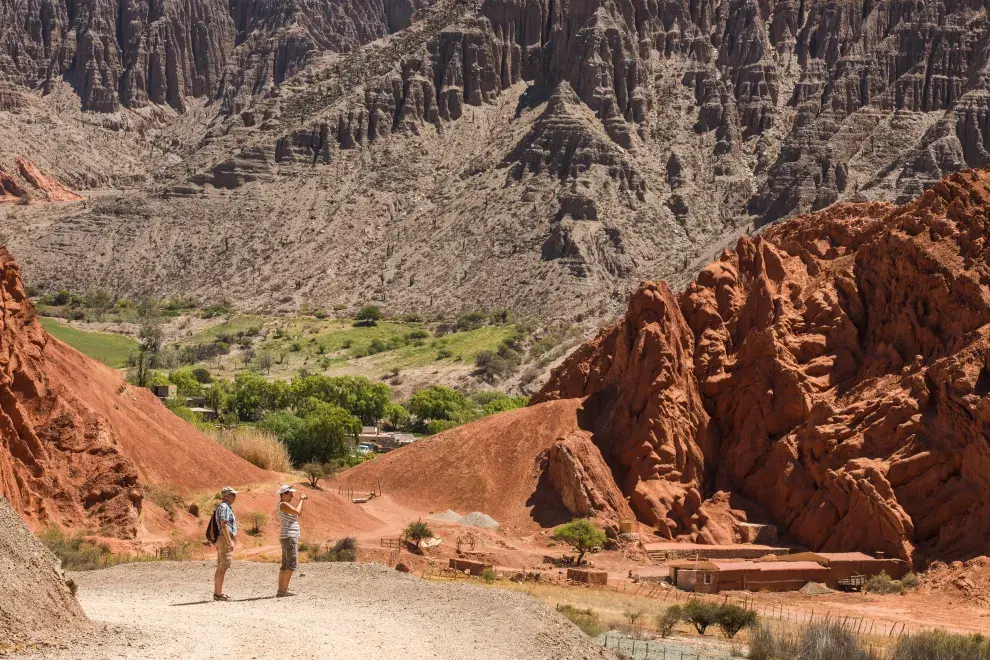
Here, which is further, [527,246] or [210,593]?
[527,246]

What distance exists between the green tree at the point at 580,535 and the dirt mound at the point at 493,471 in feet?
4.71

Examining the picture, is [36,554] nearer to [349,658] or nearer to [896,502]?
[349,658]

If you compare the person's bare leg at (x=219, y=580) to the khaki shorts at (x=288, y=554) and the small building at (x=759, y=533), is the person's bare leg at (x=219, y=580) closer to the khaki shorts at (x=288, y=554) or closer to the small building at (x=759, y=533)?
the khaki shorts at (x=288, y=554)

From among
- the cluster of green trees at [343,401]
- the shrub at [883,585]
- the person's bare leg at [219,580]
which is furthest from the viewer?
the cluster of green trees at [343,401]

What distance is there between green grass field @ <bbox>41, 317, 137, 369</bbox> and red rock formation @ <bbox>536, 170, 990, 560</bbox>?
182ft

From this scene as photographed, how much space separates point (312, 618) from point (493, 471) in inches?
1075

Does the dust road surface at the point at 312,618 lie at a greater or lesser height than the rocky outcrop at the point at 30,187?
greater

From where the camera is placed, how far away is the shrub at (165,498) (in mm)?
30125

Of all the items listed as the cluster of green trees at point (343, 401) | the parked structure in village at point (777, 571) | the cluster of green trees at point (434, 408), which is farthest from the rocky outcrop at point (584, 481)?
the cluster of green trees at point (434, 408)

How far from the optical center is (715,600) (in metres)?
30.1

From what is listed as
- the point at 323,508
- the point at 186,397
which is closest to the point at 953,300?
the point at 323,508

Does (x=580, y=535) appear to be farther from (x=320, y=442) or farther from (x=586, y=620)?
(x=320, y=442)

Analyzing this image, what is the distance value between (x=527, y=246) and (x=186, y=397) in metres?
50.0

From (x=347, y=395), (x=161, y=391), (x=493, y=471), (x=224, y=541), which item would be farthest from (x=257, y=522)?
(x=347, y=395)
